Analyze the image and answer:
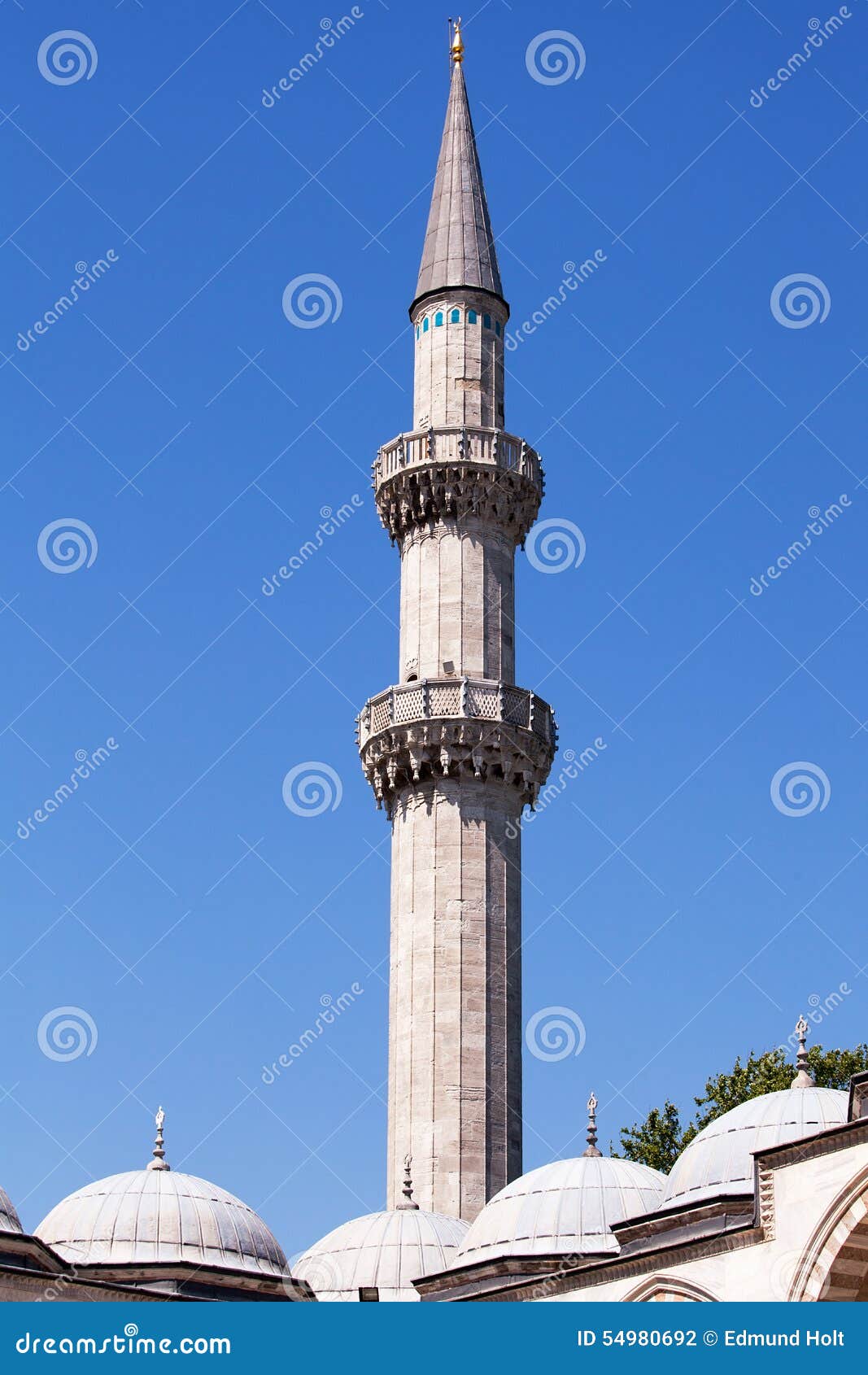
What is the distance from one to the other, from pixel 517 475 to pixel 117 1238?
48.3 feet

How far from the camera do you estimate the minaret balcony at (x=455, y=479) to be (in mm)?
37062

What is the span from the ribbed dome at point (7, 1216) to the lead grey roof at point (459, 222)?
17.7 meters

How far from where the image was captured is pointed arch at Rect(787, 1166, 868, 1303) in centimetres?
2194

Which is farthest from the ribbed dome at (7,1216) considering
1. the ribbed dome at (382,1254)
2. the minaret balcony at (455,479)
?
the minaret balcony at (455,479)

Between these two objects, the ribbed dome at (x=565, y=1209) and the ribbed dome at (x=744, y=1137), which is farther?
the ribbed dome at (x=565, y=1209)

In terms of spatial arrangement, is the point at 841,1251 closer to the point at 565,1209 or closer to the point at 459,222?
the point at 565,1209

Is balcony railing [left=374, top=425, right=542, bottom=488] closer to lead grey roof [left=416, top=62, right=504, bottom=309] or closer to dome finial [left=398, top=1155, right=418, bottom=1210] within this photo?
lead grey roof [left=416, top=62, right=504, bottom=309]

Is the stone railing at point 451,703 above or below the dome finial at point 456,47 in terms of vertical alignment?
below

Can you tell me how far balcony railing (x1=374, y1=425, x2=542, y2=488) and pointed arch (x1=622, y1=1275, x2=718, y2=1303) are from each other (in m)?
16.3

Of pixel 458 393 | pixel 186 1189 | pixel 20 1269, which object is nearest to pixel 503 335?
pixel 458 393

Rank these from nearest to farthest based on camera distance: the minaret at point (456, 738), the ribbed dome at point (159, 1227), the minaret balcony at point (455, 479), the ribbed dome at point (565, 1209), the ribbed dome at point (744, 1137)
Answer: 1. the ribbed dome at point (744, 1137)
2. the ribbed dome at point (565, 1209)
3. the ribbed dome at point (159, 1227)
4. the minaret at point (456, 738)
5. the minaret balcony at point (455, 479)

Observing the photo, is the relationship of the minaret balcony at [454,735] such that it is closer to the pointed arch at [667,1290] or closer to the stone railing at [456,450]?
the stone railing at [456,450]

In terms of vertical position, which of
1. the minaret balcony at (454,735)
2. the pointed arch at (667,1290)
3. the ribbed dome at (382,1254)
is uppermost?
the minaret balcony at (454,735)

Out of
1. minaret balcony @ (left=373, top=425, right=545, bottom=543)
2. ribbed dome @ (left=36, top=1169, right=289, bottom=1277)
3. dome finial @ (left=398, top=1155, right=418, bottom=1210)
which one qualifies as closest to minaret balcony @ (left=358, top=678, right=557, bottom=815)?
minaret balcony @ (left=373, top=425, right=545, bottom=543)
